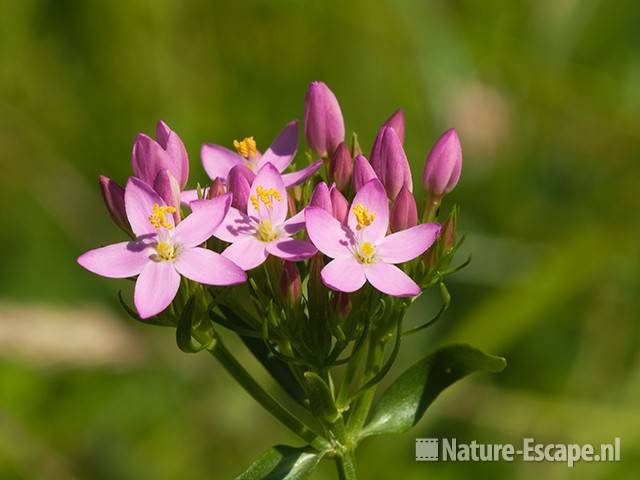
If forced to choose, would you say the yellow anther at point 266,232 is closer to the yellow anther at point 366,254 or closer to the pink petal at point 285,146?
the yellow anther at point 366,254

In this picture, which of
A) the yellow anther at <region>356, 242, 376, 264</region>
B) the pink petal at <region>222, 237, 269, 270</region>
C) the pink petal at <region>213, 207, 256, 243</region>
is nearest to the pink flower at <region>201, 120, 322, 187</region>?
the pink petal at <region>213, 207, 256, 243</region>

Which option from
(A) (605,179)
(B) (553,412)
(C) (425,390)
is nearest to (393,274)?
(C) (425,390)

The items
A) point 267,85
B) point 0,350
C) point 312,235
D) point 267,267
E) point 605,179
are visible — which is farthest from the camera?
point 267,85

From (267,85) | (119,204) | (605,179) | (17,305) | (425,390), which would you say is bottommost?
(425,390)

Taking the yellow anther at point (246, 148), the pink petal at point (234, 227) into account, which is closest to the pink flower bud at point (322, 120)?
the yellow anther at point (246, 148)

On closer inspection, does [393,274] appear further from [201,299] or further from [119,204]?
[119,204]

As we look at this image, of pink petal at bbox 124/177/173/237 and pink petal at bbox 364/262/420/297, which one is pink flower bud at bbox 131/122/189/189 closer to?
pink petal at bbox 124/177/173/237
